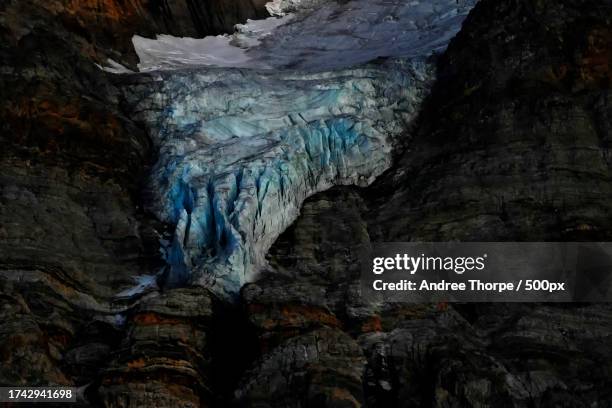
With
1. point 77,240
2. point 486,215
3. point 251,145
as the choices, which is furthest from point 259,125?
point 486,215

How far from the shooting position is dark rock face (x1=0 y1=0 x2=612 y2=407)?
22.2 metres

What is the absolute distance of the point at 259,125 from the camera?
33.2 meters

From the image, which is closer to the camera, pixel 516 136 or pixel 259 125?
pixel 516 136

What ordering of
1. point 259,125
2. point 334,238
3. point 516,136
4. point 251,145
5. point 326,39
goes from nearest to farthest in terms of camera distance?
1. point 334,238
2. point 516,136
3. point 251,145
4. point 259,125
5. point 326,39

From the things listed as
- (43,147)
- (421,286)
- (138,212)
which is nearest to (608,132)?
(421,286)

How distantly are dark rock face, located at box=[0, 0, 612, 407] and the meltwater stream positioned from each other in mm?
821

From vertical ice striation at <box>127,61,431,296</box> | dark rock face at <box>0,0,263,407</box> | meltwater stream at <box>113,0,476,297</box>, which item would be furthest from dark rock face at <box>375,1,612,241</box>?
dark rock face at <box>0,0,263,407</box>

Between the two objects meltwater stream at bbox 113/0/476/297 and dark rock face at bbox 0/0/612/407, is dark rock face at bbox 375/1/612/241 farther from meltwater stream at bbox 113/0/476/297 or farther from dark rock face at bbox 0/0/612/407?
meltwater stream at bbox 113/0/476/297

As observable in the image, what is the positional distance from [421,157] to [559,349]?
9448 millimetres

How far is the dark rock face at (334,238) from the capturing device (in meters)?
22.2

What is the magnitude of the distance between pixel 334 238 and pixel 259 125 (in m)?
6.56

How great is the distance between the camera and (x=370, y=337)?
2389 centimetres

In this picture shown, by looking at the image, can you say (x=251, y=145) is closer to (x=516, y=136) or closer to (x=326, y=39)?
(x=516, y=136)

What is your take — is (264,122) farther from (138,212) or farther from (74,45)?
(74,45)
